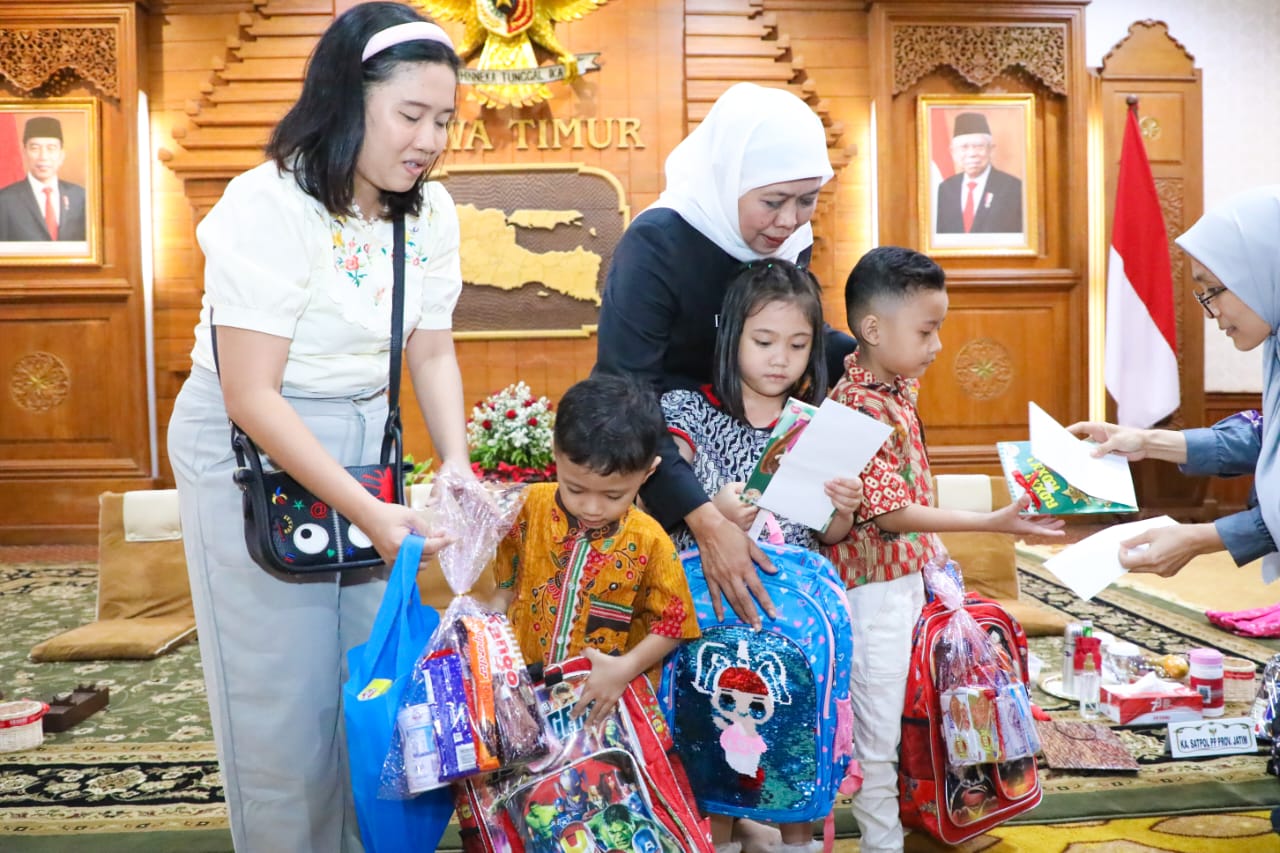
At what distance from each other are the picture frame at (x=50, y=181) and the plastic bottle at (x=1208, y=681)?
21.3 feet

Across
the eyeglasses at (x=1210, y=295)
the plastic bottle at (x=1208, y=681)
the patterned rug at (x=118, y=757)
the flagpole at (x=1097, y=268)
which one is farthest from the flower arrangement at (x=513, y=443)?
the flagpole at (x=1097, y=268)

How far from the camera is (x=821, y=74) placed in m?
7.09

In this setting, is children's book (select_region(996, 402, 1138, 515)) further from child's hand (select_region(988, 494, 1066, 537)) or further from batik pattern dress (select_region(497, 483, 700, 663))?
batik pattern dress (select_region(497, 483, 700, 663))

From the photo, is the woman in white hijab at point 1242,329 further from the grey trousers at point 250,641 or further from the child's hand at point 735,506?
the grey trousers at point 250,641

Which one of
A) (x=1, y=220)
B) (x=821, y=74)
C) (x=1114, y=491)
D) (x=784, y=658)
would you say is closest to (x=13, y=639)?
(x=1, y=220)

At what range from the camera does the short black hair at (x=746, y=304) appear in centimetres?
205

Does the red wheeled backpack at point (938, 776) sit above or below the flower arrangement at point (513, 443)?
below

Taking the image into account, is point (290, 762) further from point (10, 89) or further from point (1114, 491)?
point (10, 89)

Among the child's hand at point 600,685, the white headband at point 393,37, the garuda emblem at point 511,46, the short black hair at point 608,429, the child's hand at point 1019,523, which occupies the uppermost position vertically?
the garuda emblem at point 511,46

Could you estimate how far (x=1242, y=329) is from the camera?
225 centimetres

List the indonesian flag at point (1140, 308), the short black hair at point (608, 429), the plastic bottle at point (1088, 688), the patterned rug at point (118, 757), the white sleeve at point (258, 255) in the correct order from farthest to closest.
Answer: the indonesian flag at point (1140, 308), the plastic bottle at point (1088, 688), the patterned rug at point (118, 757), the short black hair at point (608, 429), the white sleeve at point (258, 255)

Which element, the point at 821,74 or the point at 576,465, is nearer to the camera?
the point at 576,465

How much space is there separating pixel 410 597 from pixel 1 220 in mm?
6581

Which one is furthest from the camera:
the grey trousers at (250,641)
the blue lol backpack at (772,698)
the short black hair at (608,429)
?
the blue lol backpack at (772,698)
